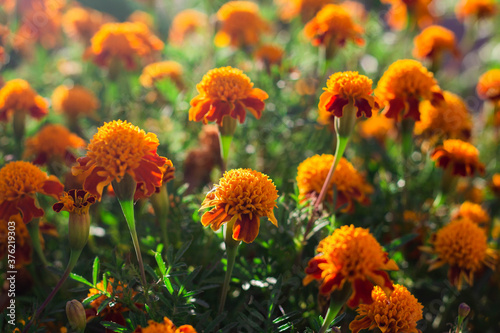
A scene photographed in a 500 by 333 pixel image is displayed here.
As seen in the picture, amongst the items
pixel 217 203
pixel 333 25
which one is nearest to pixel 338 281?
pixel 217 203

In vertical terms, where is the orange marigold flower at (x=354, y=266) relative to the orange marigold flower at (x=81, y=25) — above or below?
below

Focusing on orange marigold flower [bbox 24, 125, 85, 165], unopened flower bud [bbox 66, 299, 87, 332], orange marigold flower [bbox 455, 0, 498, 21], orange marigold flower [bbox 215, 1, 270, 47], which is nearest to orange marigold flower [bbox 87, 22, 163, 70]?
orange marigold flower [bbox 215, 1, 270, 47]

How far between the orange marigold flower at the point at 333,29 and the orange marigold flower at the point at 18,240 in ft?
3.81

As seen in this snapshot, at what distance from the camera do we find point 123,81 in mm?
2105

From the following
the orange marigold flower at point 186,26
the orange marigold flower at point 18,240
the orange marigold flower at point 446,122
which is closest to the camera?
the orange marigold flower at point 18,240

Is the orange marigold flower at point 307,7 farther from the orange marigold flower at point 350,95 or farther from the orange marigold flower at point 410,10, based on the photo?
the orange marigold flower at point 350,95

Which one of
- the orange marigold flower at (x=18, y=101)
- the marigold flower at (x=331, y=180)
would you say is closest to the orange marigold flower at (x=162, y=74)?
the orange marigold flower at (x=18, y=101)

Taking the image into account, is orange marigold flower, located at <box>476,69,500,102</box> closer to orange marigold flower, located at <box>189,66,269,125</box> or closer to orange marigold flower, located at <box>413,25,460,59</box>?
orange marigold flower, located at <box>413,25,460,59</box>

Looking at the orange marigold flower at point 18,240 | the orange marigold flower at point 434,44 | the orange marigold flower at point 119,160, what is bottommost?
the orange marigold flower at point 18,240

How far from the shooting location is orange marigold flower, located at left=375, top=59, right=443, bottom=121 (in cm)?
129

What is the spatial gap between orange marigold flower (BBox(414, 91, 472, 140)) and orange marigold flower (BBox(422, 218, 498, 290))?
0.41 meters

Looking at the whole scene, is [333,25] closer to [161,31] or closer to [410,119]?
[410,119]

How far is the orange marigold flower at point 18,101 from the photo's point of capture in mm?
1612

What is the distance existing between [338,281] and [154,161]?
1.55 feet
